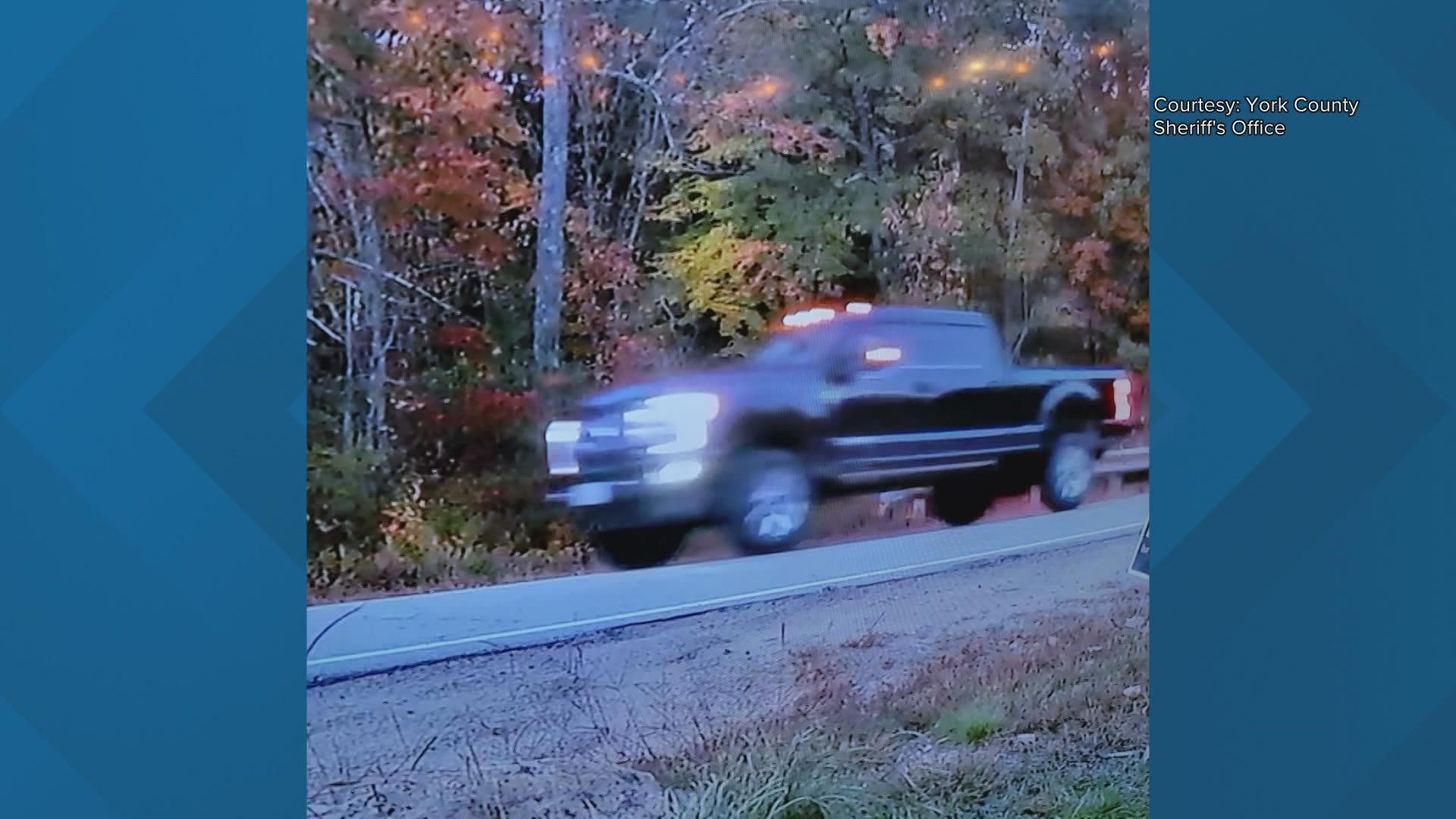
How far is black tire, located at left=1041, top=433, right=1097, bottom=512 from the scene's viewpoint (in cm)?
257

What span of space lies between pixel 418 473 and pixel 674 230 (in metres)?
0.76

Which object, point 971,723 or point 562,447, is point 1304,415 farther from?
point 562,447

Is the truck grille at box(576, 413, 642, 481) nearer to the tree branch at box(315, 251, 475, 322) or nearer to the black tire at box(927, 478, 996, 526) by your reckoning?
the tree branch at box(315, 251, 475, 322)

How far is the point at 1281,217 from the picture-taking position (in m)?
2.54

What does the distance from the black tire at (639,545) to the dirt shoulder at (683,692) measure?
0.15 m

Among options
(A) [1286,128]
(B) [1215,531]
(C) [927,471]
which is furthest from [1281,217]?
(C) [927,471]

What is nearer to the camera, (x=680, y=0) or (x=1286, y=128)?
(x=680, y=0)

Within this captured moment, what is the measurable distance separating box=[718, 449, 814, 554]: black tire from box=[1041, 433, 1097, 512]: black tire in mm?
621

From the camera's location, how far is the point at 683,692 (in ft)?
7.70

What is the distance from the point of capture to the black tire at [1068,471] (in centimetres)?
257

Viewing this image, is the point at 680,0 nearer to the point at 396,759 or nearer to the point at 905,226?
the point at 905,226

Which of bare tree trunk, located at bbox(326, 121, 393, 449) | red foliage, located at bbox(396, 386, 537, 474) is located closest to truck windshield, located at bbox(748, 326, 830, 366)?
red foliage, located at bbox(396, 386, 537, 474)

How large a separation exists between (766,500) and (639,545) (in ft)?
1.00

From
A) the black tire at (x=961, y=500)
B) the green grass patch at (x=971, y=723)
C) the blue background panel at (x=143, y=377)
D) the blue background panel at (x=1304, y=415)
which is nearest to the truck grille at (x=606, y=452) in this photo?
the blue background panel at (x=143, y=377)
